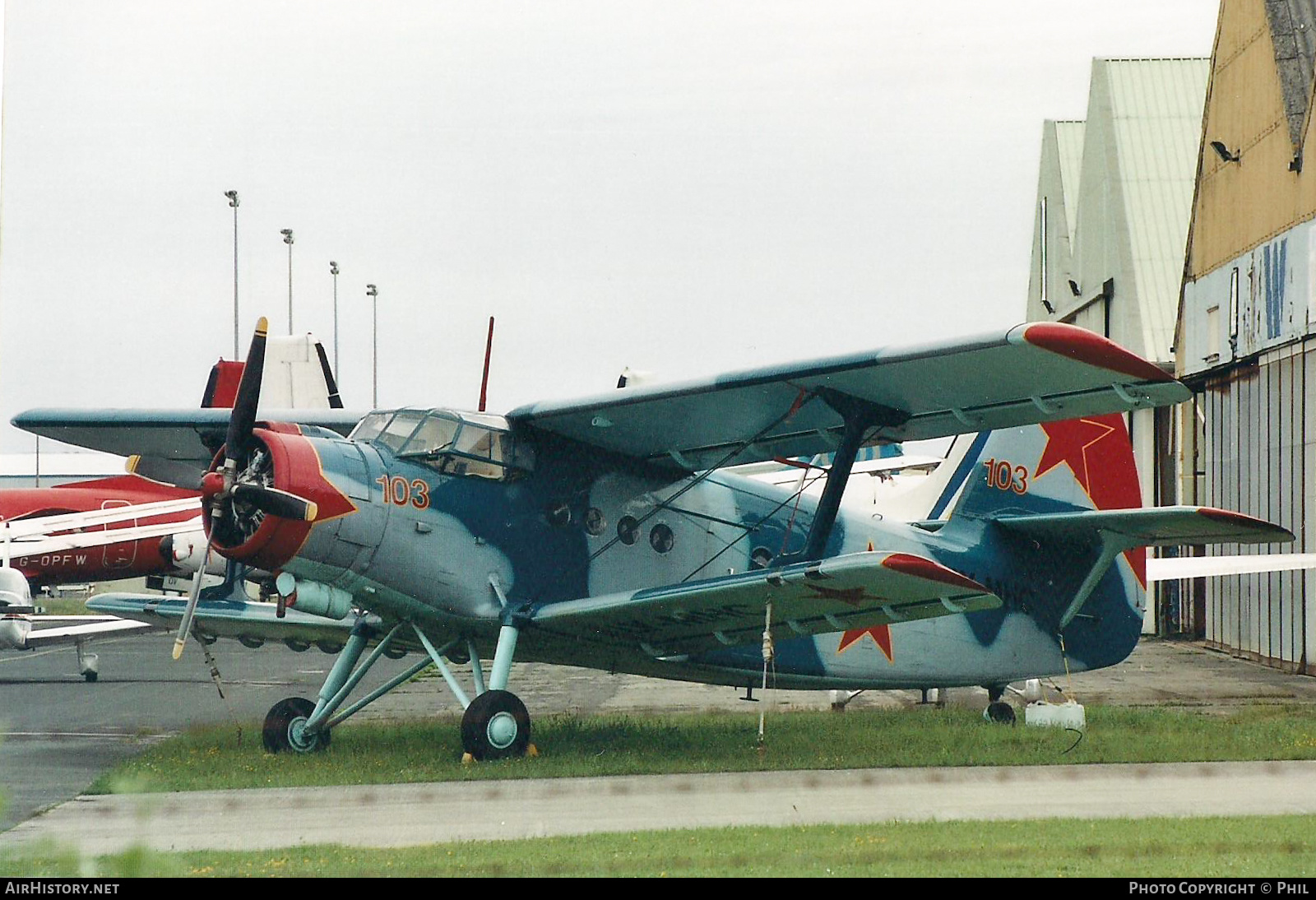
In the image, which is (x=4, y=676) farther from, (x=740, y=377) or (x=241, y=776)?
(x=740, y=377)

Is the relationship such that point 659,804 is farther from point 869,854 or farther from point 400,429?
point 400,429

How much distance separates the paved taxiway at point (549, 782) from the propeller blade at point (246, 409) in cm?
257

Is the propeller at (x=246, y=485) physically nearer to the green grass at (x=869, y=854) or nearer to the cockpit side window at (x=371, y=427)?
the cockpit side window at (x=371, y=427)

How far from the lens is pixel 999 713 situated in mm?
14828

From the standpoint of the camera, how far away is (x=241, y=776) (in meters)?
11.1

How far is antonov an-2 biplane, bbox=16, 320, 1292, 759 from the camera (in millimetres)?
10914

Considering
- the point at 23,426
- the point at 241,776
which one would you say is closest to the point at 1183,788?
the point at 241,776

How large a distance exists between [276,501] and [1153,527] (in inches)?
299

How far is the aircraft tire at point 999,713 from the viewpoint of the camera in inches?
579

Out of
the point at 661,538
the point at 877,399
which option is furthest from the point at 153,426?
the point at 877,399

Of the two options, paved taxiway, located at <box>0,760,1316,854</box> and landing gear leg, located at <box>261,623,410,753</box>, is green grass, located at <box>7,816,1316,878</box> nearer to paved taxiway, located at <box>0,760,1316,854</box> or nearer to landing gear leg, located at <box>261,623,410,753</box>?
paved taxiway, located at <box>0,760,1316,854</box>

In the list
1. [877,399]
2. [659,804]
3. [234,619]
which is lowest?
[659,804]

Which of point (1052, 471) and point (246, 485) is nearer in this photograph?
point (246, 485)

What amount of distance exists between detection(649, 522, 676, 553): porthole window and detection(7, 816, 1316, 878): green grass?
4.68m
